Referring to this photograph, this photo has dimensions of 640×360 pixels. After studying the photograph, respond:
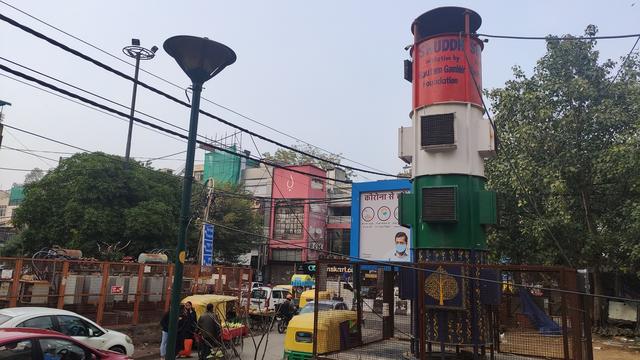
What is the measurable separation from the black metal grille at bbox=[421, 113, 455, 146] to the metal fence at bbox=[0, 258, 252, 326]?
1048 centimetres

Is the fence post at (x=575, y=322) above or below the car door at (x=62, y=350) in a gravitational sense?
above

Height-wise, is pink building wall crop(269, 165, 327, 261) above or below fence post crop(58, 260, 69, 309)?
above

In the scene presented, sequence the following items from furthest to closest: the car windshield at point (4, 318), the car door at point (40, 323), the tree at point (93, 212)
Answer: the tree at point (93, 212) < the car door at point (40, 323) < the car windshield at point (4, 318)

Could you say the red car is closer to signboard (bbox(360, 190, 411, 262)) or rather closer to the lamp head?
the lamp head

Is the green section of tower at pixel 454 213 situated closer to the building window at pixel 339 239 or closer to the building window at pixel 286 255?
the building window at pixel 286 255

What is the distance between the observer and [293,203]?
45594 millimetres

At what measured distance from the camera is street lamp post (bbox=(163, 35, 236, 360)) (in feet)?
17.6

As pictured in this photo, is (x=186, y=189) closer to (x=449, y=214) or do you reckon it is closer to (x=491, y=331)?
(x=449, y=214)

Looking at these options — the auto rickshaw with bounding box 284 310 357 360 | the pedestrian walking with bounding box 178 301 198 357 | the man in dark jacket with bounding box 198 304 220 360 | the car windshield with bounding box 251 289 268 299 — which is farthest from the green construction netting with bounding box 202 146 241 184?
the auto rickshaw with bounding box 284 310 357 360

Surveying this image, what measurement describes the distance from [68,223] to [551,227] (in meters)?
22.7

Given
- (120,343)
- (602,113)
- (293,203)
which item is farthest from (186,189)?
(293,203)

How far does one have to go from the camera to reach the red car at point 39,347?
673cm

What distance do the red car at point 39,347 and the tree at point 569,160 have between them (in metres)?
16.2

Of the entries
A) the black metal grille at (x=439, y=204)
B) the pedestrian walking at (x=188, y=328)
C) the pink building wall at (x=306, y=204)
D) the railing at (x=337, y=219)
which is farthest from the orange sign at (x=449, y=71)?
the railing at (x=337, y=219)
